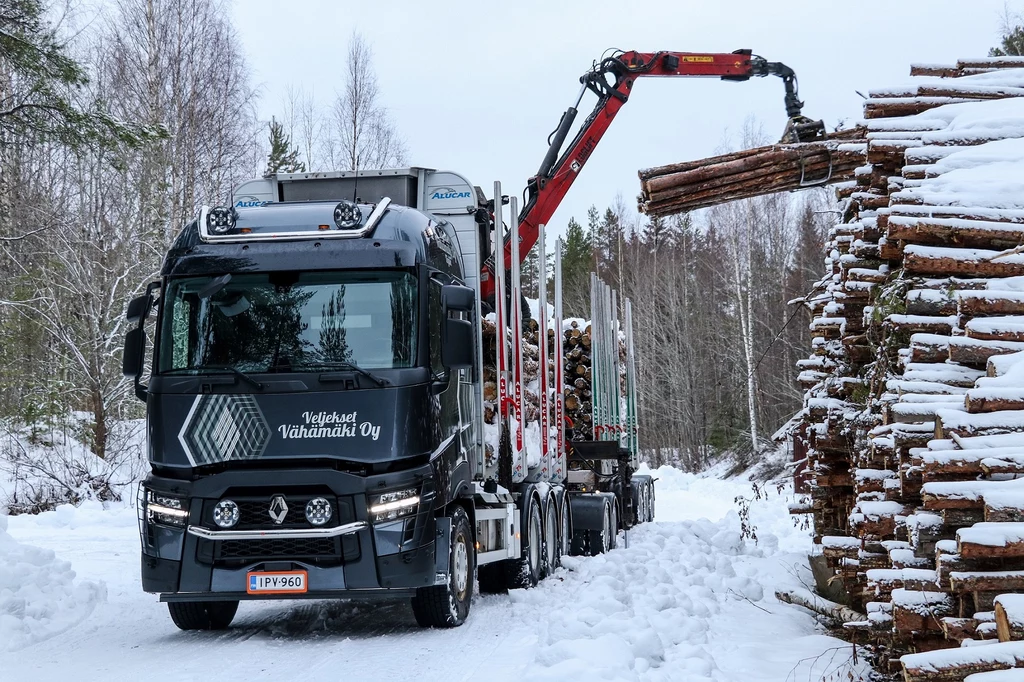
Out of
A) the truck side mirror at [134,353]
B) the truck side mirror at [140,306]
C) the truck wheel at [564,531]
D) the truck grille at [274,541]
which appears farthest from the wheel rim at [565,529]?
the truck side mirror at [140,306]

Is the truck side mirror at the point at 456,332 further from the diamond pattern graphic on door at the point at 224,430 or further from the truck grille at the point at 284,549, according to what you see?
the truck grille at the point at 284,549

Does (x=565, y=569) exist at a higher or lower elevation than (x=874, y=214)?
lower

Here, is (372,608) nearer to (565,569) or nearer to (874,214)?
(565,569)

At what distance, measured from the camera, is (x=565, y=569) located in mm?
11766

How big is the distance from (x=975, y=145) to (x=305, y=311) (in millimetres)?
4711

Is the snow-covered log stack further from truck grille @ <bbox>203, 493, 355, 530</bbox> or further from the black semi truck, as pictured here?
truck grille @ <bbox>203, 493, 355, 530</bbox>

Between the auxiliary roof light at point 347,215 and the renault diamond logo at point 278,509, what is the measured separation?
6.75 feet

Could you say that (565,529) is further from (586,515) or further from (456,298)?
(456,298)

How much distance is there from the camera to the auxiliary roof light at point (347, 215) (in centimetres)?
793

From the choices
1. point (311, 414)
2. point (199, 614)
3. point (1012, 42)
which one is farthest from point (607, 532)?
point (1012, 42)

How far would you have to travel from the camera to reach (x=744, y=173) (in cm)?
1060

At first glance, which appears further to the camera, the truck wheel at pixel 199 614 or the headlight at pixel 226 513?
the truck wheel at pixel 199 614

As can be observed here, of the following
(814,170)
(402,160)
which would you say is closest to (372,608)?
(814,170)

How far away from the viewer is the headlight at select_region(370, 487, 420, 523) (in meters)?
7.36
